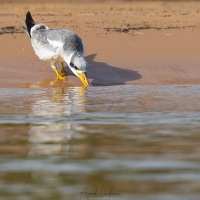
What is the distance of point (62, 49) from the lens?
38.6 ft

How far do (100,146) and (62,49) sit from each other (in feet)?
18.0

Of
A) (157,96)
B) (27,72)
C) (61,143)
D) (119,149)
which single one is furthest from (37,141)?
(27,72)

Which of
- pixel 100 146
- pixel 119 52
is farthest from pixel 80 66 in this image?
pixel 100 146

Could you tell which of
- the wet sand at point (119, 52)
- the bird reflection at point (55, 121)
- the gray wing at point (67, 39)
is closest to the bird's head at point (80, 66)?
the gray wing at point (67, 39)

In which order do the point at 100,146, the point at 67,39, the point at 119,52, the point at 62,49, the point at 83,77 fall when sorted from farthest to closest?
the point at 119,52, the point at 67,39, the point at 62,49, the point at 83,77, the point at 100,146

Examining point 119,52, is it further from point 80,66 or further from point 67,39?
point 80,66

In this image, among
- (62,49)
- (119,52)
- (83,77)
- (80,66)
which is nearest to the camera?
(80,66)

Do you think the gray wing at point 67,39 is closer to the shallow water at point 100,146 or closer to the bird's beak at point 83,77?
the bird's beak at point 83,77

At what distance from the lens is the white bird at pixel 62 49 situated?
37.9 ft

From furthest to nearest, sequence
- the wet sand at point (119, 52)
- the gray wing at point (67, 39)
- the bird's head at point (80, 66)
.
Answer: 1. the wet sand at point (119, 52)
2. the gray wing at point (67, 39)
3. the bird's head at point (80, 66)

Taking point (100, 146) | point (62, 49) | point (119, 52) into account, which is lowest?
point (119, 52)

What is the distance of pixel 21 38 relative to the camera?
1482 centimetres

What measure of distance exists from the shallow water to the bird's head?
99cm

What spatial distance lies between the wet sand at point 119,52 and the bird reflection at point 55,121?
1.68 m
